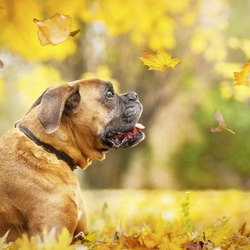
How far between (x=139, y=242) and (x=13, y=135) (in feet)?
3.72

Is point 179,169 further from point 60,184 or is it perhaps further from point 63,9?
point 60,184

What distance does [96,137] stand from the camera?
3564mm

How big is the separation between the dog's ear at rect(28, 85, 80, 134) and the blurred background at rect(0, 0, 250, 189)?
398 cm

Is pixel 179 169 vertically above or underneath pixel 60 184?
underneath

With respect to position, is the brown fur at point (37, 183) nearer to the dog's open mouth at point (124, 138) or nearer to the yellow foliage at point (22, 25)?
the dog's open mouth at point (124, 138)

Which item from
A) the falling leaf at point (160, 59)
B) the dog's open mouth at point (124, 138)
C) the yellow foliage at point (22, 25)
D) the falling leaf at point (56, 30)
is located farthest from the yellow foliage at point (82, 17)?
the falling leaf at point (160, 59)

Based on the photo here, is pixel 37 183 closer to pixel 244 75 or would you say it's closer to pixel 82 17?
pixel 244 75

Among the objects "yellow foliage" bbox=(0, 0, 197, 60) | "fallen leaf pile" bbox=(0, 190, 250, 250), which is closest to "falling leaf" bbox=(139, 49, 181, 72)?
"fallen leaf pile" bbox=(0, 190, 250, 250)

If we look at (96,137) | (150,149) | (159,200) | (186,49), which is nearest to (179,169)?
(150,149)

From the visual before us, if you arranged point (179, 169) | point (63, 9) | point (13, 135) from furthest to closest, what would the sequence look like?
point (179, 169) < point (63, 9) < point (13, 135)

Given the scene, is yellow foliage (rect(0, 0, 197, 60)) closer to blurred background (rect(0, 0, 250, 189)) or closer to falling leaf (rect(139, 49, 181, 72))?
blurred background (rect(0, 0, 250, 189))

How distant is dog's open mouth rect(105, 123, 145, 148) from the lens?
362 cm

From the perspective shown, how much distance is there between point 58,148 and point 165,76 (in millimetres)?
7728

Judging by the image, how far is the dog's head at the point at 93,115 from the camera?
3.37m
